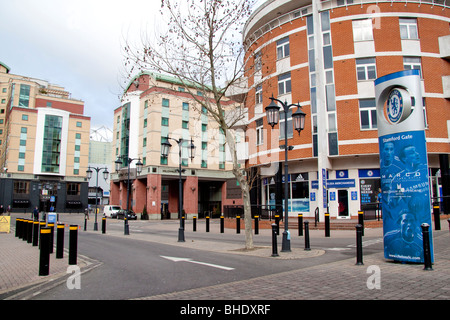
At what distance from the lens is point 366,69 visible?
23953mm

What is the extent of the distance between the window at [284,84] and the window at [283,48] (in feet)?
5.12

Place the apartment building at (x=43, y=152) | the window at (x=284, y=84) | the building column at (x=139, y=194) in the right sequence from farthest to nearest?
1. the apartment building at (x=43, y=152)
2. the building column at (x=139, y=194)
3. the window at (x=284, y=84)

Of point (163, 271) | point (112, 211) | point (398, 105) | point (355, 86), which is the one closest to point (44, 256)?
point (163, 271)

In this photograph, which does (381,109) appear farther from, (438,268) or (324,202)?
(324,202)

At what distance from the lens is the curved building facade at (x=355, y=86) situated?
2341cm

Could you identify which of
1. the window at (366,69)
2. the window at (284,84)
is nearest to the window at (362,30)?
the window at (366,69)

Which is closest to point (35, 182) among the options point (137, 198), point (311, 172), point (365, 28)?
point (137, 198)

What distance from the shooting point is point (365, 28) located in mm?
24172

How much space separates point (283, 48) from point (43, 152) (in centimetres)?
6248

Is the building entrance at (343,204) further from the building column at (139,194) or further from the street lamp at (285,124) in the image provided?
the building column at (139,194)

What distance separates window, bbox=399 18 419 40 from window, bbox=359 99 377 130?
17.7ft

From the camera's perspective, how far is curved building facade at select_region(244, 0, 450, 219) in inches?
922

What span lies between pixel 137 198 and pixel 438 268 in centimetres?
4329

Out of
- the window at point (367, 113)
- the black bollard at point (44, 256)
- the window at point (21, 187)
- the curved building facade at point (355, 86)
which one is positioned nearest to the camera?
the black bollard at point (44, 256)
